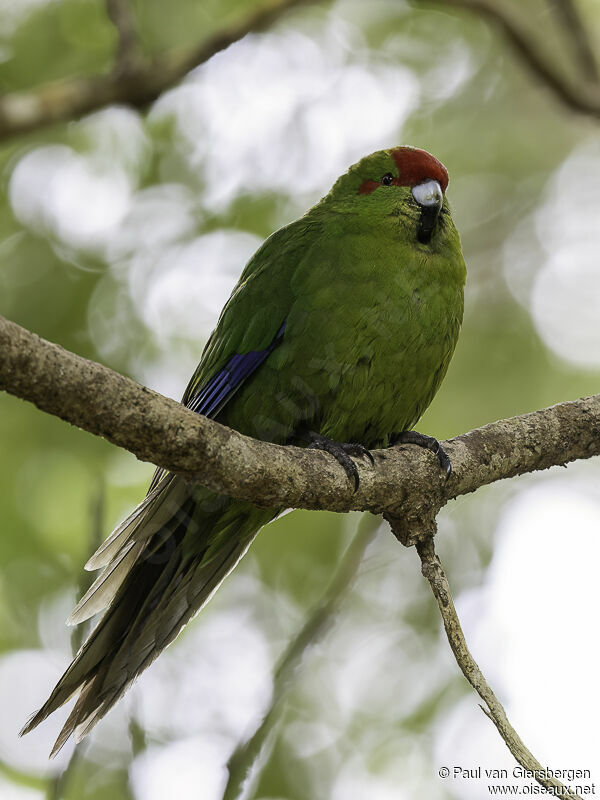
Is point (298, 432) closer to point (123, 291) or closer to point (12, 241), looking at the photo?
point (123, 291)

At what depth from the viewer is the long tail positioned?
11.6ft

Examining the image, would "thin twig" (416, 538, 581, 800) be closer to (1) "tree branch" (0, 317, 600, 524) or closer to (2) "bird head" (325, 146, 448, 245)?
(1) "tree branch" (0, 317, 600, 524)

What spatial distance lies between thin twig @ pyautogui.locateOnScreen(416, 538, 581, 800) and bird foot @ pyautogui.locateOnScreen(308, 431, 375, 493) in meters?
0.39

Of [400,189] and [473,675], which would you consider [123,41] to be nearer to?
[400,189]

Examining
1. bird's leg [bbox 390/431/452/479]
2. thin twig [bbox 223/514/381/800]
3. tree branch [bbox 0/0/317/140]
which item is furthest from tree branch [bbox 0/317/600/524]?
tree branch [bbox 0/0/317/140]

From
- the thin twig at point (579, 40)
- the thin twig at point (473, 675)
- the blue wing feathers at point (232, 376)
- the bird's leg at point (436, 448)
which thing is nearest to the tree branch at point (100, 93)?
the blue wing feathers at point (232, 376)

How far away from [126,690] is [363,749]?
2.75m

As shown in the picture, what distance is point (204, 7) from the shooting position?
6.32m

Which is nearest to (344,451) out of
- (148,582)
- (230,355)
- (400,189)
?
(230,355)

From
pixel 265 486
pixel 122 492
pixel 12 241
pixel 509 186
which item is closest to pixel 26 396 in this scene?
pixel 265 486

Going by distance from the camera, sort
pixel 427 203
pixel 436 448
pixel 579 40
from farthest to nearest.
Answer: pixel 579 40 → pixel 427 203 → pixel 436 448

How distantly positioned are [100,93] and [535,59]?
2084 mm

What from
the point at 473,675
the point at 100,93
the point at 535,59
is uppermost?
the point at 100,93

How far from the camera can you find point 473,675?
279cm
